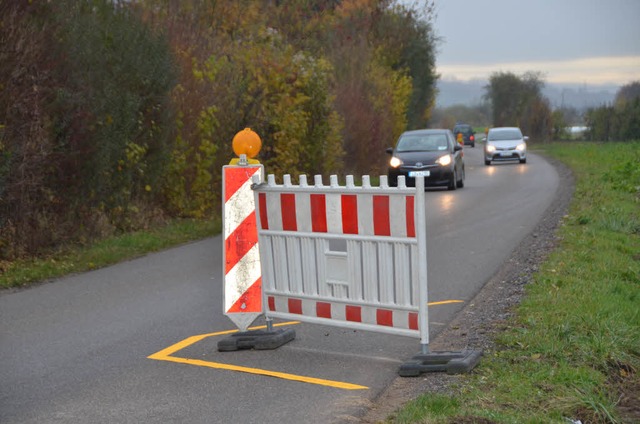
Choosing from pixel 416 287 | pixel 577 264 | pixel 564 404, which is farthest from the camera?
pixel 577 264

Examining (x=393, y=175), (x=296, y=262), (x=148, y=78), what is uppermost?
(x=148, y=78)

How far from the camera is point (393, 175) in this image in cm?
2867

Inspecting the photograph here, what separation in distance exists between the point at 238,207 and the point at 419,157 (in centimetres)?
2063

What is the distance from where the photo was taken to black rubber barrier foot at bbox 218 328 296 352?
26.7 ft

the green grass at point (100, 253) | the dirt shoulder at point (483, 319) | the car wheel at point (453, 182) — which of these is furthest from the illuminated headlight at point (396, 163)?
the dirt shoulder at point (483, 319)

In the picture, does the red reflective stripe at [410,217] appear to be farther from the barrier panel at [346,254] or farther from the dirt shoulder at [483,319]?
the dirt shoulder at [483,319]

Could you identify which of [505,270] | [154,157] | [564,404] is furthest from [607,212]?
[564,404]

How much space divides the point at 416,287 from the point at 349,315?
685 mm

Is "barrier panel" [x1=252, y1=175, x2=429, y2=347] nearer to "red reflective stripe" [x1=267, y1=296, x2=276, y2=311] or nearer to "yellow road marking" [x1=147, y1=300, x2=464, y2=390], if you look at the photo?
"red reflective stripe" [x1=267, y1=296, x2=276, y2=311]

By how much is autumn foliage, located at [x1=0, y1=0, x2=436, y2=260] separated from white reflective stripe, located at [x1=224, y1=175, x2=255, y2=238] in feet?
18.0

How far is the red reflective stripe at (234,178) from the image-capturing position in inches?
324

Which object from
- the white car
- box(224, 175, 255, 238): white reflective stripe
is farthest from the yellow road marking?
the white car

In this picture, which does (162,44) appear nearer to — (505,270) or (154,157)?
(154,157)

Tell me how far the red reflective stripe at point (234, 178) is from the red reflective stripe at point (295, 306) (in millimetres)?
959
